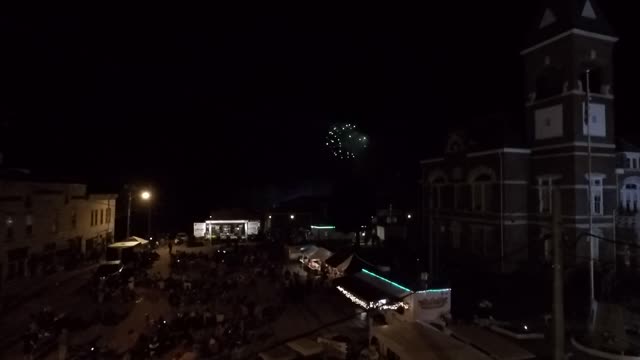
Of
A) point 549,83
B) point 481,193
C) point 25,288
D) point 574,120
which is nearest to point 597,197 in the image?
point 574,120

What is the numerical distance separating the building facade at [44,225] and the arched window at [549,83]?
35.6 metres

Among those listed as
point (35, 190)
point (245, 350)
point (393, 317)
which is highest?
point (35, 190)

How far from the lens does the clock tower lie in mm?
27547

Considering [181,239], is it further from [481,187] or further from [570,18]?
[570,18]

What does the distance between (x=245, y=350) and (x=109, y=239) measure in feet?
108

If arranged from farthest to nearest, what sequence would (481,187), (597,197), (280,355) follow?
(481,187), (597,197), (280,355)

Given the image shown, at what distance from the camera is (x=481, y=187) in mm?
33000

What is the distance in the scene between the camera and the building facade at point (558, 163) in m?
27.7

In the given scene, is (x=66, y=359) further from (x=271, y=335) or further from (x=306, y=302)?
(x=306, y=302)

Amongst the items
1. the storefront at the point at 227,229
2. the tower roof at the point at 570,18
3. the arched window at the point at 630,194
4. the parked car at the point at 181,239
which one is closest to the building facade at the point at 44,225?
the parked car at the point at 181,239

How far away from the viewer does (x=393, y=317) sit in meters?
17.8

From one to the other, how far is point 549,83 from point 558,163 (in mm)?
5755

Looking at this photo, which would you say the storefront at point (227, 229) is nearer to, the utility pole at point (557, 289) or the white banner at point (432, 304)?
the white banner at point (432, 304)

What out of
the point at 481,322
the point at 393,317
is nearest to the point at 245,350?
the point at 393,317
